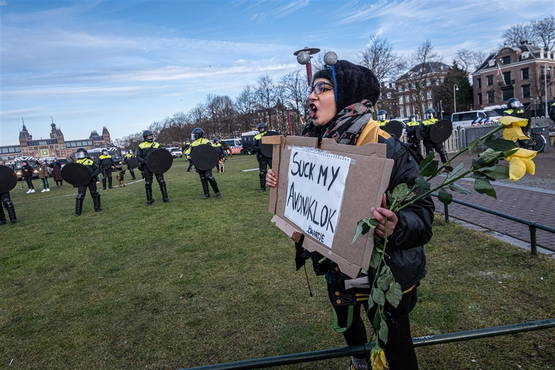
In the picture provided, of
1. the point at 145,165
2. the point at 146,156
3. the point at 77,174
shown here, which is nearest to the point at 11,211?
the point at 77,174

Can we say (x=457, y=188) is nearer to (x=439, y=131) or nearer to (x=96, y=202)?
(x=96, y=202)

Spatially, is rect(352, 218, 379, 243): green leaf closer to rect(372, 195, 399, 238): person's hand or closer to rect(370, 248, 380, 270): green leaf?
rect(372, 195, 399, 238): person's hand

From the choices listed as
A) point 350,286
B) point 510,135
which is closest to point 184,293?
point 350,286

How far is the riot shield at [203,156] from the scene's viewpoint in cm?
1145

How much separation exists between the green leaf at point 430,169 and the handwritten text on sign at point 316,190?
1.01 ft

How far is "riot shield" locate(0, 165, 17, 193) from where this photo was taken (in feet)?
34.8

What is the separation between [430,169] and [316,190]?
0.58 metres

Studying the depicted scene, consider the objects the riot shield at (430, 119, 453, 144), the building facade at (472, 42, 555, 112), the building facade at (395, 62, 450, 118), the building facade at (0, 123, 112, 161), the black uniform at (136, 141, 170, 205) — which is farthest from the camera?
the building facade at (0, 123, 112, 161)

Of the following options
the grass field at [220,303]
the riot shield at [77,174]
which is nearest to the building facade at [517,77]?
the riot shield at [77,174]

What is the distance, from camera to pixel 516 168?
1.22m

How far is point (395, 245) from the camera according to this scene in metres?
1.72

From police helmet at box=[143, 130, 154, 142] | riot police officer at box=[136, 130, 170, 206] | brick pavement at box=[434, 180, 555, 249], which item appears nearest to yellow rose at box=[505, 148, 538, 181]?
brick pavement at box=[434, 180, 555, 249]

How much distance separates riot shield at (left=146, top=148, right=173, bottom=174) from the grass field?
4.37 m

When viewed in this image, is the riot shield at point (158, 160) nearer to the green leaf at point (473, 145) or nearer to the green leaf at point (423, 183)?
the green leaf at point (423, 183)
